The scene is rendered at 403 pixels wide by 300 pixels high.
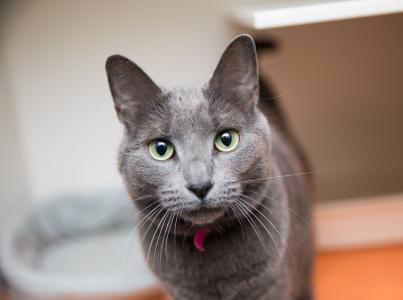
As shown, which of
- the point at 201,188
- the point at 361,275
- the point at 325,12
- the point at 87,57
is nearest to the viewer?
the point at 201,188

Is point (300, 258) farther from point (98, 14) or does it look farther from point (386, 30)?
point (98, 14)

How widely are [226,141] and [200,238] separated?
213mm

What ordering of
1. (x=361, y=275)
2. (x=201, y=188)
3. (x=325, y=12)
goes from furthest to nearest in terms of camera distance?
(x=361, y=275)
(x=325, y=12)
(x=201, y=188)

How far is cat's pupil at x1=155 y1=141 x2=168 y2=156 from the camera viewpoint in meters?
1.01

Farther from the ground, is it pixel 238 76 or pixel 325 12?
pixel 325 12

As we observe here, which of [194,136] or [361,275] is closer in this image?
[194,136]

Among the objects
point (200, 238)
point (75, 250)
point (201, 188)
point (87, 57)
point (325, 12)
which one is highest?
point (87, 57)

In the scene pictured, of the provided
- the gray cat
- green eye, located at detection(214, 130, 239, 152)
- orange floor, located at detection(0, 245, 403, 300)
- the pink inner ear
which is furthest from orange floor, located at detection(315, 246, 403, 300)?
green eye, located at detection(214, 130, 239, 152)

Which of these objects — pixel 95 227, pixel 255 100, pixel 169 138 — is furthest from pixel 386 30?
pixel 95 227

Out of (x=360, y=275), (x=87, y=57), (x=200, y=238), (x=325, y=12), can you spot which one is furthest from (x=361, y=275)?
(x=87, y=57)

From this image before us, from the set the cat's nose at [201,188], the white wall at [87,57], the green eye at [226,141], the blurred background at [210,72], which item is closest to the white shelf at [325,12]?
the green eye at [226,141]

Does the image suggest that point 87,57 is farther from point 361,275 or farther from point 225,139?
point 361,275

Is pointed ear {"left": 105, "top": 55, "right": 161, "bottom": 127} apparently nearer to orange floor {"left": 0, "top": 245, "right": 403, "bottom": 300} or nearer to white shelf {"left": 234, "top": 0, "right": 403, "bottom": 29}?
white shelf {"left": 234, "top": 0, "right": 403, "bottom": 29}

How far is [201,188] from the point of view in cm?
90
